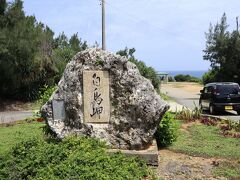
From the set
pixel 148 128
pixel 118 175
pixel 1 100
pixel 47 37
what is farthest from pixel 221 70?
pixel 118 175

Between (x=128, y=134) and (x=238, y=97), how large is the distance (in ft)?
48.0

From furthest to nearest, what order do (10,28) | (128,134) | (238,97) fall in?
(10,28) → (238,97) → (128,134)

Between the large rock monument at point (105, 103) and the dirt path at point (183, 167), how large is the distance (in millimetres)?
621

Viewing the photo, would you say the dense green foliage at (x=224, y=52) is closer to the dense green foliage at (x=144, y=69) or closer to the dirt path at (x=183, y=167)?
the dense green foliage at (x=144, y=69)

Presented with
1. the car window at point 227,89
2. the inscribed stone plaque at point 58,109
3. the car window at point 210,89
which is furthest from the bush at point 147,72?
the inscribed stone plaque at point 58,109

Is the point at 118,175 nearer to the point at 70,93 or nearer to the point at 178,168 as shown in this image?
the point at 178,168

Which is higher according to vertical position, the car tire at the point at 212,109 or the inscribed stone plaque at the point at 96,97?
the inscribed stone plaque at the point at 96,97

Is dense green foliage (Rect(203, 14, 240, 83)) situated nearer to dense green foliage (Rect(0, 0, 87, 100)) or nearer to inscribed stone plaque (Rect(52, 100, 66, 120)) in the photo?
dense green foliage (Rect(0, 0, 87, 100))

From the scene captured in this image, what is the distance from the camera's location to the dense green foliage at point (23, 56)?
87.0 ft

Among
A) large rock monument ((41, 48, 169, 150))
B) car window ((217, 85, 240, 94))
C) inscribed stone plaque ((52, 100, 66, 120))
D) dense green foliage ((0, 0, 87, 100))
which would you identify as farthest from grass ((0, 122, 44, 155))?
dense green foliage ((0, 0, 87, 100))

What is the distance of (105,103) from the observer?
9.39 m

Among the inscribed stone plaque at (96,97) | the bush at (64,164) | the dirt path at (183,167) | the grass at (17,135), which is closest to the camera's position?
the bush at (64,164)

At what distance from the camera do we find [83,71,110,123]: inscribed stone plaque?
938cm

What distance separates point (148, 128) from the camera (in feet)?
30.2
